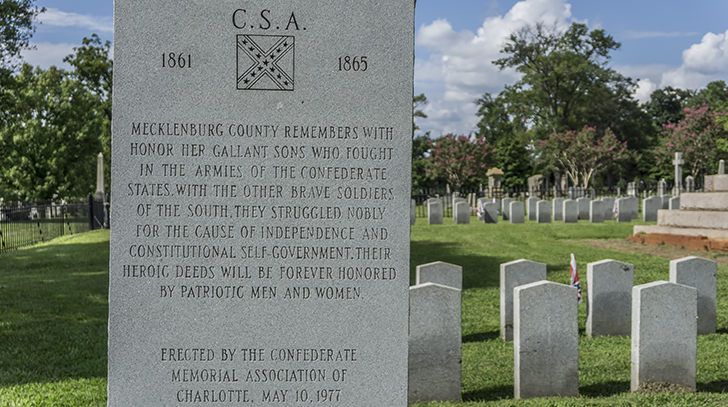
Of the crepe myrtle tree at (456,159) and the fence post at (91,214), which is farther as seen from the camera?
the crepe myrtle tree at (456,159)

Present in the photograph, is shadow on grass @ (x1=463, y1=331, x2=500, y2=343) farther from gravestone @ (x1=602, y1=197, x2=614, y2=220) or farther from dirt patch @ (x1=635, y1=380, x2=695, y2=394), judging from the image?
gravestone @ (x1=602, y1=197, x2=614, y2=220)

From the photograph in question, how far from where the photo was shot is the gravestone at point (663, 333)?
488 cm

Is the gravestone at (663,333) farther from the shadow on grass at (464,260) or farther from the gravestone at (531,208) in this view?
the gravestone at (531,208)

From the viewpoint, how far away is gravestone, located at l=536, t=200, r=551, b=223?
73.0ft

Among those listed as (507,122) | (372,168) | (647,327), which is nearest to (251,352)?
(372,168)

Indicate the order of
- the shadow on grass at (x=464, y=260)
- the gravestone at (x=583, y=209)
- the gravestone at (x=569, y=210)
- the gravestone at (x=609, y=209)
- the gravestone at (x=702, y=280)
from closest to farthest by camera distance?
the gravestone at (x=702, y=280), the shadow on grass at (x=464, y=260), the gravestone at (x=569, y=210), the gravestone at (x=609, y=209), the gravestone at (x=583, y=209)

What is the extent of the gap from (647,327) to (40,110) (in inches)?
1451

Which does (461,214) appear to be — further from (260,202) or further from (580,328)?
(260,202)

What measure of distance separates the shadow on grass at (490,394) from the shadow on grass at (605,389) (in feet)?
2.05

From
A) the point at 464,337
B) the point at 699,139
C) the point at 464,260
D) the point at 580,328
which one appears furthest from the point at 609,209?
the point at 699,139

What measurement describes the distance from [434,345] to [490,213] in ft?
60.5

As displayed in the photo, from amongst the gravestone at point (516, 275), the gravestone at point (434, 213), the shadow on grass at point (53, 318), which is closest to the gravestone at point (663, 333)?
the gravestone at point (516, 275)

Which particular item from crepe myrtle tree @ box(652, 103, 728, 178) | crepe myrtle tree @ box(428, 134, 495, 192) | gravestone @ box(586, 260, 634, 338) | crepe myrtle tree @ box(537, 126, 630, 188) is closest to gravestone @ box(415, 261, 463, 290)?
gravestone @ box(586, 260, 634, 338)

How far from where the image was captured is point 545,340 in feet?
15.9
